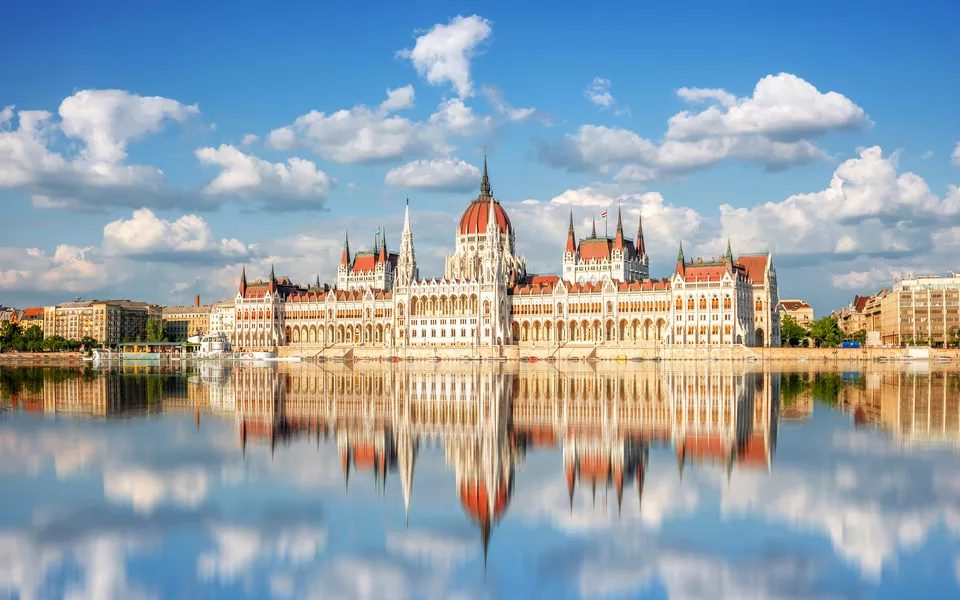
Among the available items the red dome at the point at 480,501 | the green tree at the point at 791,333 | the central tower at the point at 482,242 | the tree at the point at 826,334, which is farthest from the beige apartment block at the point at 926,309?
the red dome at the point at 480,501

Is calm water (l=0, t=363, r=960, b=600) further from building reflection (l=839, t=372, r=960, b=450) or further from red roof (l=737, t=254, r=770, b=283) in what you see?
red roof (l=737, t=254, r=770, b=283)

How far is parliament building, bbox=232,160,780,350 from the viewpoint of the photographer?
144000mm

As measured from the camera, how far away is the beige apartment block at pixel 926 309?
16312cm

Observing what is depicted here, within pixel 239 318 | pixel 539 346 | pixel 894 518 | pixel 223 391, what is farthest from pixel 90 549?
pixel 239 318

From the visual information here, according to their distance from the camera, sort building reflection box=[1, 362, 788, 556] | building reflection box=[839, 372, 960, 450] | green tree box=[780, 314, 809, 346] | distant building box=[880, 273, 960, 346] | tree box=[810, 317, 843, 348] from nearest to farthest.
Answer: building reflection box=[1, 362, 788, 556]
building reflection box=[839, 372, 960, 450]
tree box=[810, 317, 843, 348]
green tree box=[780, 314, 809, 346]
distant building box=[880, 273, 960, 346]

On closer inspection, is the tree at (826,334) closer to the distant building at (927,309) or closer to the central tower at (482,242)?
the distant building at (927,309)

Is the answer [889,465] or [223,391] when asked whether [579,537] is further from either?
[223,391]

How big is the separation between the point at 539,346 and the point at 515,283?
23.7 m

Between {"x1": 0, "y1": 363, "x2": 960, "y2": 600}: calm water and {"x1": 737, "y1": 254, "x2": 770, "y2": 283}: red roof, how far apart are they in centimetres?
A: 10973

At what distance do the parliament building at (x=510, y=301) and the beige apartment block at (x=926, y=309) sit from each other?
28268 mm

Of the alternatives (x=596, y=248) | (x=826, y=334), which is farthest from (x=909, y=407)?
(x=596, y=248)

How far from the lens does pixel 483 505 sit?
22.4 m

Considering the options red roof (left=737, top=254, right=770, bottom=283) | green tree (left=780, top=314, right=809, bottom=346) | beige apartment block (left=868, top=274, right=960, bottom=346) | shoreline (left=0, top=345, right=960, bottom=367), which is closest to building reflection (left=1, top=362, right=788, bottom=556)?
shoreline (left=0, top=345, right=960, bottom=367)

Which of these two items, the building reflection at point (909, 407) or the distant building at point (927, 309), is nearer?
the building reflection at point (909, 407)
